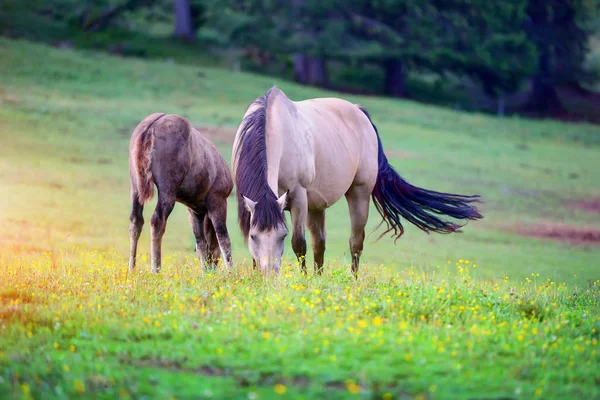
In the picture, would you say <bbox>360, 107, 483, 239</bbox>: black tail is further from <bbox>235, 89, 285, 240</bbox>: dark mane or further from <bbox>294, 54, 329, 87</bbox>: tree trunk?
<bbox>294, 54, 329, 87</bbox>: tree trunk

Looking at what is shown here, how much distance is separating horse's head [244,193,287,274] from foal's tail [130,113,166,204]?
143 cm

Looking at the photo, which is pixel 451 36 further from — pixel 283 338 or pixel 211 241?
pixel 283 338

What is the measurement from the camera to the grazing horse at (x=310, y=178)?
8016 mm

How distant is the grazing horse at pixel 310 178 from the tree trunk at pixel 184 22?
4002 cm

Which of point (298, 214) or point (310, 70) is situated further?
point (310, 70)

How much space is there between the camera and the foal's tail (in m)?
8.92

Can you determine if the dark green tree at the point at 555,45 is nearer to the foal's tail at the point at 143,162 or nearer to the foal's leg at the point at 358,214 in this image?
the foal's leg at the point at 358,214

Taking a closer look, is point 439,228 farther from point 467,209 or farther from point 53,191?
point 53,191

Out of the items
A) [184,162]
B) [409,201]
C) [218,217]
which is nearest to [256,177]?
[184,162]

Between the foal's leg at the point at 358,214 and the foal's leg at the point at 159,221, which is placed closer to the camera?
the foal's leg at the point at 159,221

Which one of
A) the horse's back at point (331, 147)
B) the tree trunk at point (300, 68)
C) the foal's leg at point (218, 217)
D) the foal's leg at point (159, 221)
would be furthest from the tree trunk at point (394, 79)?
the foal's leg at point (159, 221)

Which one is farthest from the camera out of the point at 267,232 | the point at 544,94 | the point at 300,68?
the point at 544,94

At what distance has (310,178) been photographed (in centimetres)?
932

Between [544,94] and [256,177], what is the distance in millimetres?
45231
